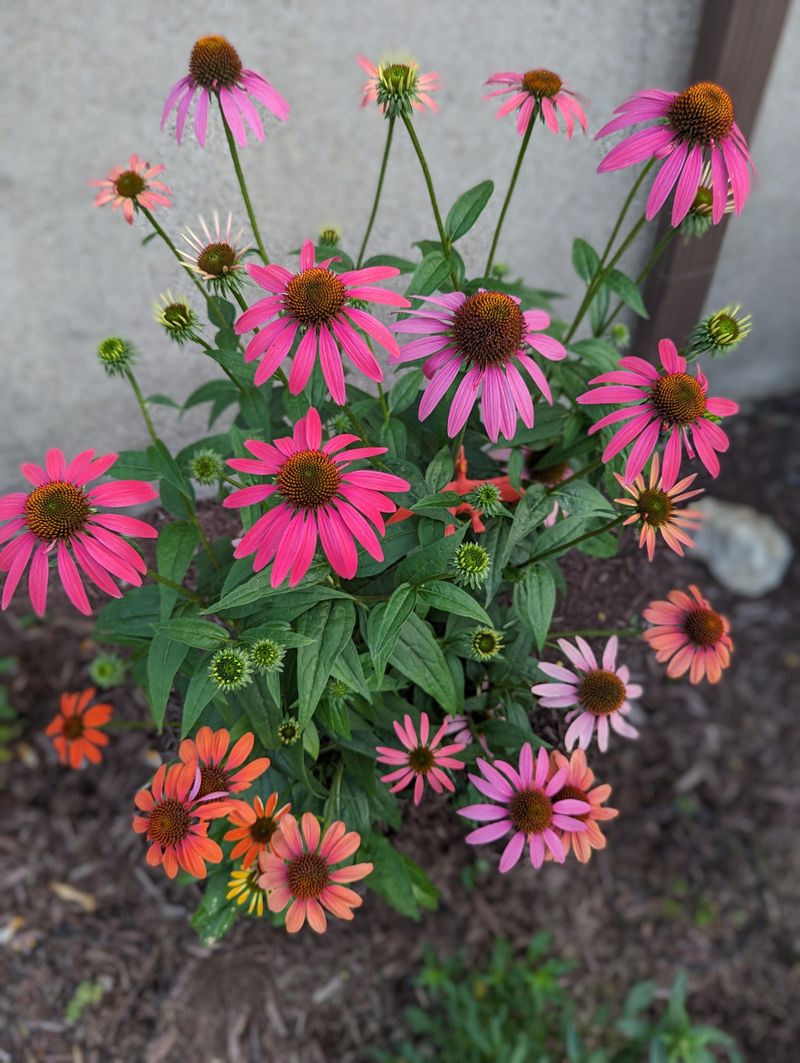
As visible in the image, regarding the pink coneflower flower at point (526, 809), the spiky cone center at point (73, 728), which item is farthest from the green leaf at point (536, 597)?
the spiky cone center at point (73, 728)

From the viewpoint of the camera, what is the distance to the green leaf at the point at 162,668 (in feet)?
3.05

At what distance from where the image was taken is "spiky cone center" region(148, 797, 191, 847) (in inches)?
34.1

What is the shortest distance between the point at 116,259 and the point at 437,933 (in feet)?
5.65

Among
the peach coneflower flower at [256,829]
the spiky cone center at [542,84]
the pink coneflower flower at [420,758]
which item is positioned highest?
the spiky cone center at [542,84]

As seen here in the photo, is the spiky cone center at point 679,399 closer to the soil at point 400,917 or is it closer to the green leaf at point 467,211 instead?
the green leaf at point 467,211

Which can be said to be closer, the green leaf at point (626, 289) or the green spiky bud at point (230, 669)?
the green spiky bud at point (230, 669)

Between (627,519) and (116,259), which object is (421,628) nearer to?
(627,519)

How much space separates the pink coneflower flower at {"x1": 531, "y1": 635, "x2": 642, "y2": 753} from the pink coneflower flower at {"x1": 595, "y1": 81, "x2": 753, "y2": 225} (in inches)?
21.2

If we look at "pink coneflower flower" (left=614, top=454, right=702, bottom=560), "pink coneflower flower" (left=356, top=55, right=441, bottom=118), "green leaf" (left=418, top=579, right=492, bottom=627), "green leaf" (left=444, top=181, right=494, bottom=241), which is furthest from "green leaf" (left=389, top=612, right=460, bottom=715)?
"pink coneflower flower" (left=356, top=55, right=441, bottom=118)

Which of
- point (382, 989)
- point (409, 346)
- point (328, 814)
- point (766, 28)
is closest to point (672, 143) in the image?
point (409, 346)

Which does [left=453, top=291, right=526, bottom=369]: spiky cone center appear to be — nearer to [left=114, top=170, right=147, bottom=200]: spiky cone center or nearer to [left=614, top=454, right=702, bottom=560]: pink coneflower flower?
[left=614, top=454, right=702, bottom=560]: pink coneflower flower

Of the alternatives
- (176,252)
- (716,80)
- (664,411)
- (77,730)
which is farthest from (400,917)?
(716,80)

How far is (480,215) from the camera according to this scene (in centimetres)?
103

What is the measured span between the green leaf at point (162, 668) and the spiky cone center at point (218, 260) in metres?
0.43
